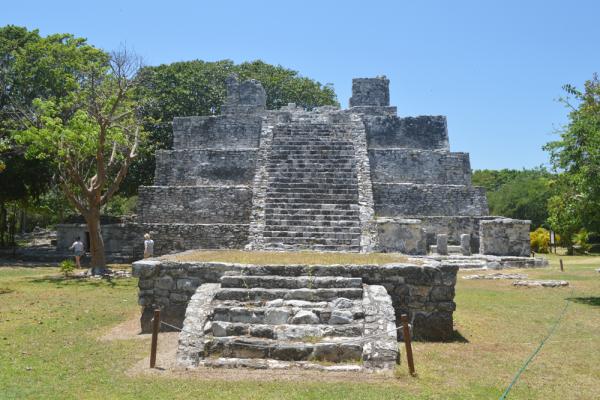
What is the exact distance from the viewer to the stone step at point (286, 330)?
6797 mm

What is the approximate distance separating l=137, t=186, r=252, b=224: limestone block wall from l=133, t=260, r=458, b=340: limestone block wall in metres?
9.89

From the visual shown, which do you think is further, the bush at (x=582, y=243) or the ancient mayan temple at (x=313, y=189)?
the bush at (x=582, y=243)

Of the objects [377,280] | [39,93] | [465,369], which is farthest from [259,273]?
[39,93]

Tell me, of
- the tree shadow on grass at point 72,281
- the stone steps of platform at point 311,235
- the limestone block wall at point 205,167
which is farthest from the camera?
the limestone block wall at point 205,167

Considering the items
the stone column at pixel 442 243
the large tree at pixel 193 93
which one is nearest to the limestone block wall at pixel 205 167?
the large tree at pixel 193 93

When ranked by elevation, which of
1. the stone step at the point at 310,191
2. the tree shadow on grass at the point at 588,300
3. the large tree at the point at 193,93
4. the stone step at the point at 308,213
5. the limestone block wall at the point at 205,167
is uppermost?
the large tree at the point at 193,93

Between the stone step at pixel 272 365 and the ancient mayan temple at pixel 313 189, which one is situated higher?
the ancient mayan temple at pixel 313 189

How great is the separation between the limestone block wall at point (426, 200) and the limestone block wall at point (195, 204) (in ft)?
14.3

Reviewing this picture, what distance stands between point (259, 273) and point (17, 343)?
3349 mm

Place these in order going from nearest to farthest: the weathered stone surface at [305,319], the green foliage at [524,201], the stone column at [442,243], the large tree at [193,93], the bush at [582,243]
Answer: the weathered stone surface at [305,319] < the stone column at [442,243] < the large tree at [193,93] < the bush at [582,243] < the green foliage at [524,201]

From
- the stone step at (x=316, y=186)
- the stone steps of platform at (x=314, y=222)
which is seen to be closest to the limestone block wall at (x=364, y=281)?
the stone steps of platform at (x=314, y=222)

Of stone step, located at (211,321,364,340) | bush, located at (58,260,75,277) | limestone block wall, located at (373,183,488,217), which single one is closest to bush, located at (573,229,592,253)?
limestone block wall, located at (373,183,488,217)

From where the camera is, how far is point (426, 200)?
1900 centimetres

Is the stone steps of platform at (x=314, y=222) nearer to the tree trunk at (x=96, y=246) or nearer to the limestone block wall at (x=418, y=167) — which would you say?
the limestone block wall at (x=418, y=167)
